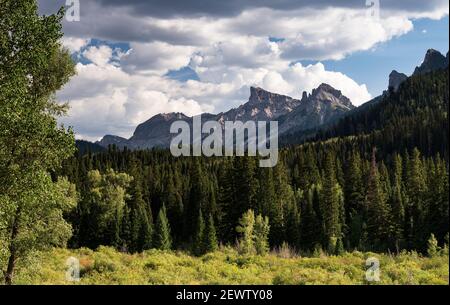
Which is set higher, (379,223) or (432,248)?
(379,223)

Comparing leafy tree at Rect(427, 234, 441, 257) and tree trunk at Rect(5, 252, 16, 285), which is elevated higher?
tree trunk at Rect(5, 252, 16, 285)

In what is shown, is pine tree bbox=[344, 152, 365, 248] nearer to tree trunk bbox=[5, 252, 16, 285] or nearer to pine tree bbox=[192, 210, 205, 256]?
pine tree bbox=[192, 210, 205, 256]

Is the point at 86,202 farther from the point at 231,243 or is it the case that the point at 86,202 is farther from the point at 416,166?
the point at 416,166

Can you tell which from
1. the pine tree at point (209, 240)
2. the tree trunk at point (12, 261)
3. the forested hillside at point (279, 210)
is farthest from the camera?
→ the forested hillside at point (279, 210)

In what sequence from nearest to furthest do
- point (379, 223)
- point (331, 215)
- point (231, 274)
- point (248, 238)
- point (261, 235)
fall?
point (231, 274)
point (248, 238)
point (261, 235)
point (379, 223)
point (331, 215)

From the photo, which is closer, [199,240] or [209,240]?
[209,240]

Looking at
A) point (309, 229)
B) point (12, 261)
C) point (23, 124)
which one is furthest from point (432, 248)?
point (23, 124)

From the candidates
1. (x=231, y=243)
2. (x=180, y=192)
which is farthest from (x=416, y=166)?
(x=180, y=192)

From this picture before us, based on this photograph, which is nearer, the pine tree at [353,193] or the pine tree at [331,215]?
the pine tree at [331,215]

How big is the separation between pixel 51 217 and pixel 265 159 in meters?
74.7

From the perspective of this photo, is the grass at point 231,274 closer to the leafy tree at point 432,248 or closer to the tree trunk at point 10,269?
the tree trunk at point 10,269

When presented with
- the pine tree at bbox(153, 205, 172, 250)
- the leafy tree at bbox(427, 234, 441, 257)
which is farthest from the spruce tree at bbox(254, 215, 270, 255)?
the leafy tree at bbox(427, 234, 441, 257)

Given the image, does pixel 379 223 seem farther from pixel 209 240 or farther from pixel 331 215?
pixel 209 240

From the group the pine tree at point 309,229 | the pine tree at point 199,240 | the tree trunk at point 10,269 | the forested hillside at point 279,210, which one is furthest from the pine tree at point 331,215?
the tree trunk at point 10,269
